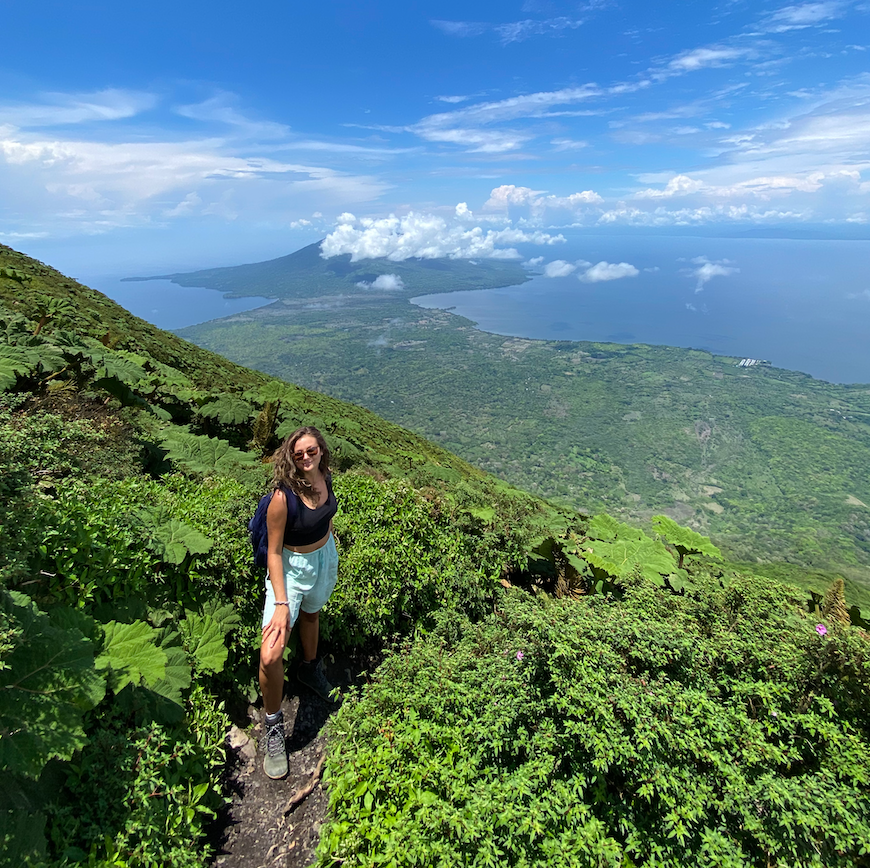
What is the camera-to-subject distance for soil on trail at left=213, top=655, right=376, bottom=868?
285cm

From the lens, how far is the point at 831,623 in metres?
3.19

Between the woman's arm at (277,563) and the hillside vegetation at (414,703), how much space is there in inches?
19.8

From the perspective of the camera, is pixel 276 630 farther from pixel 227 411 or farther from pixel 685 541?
A: pixel 685 541

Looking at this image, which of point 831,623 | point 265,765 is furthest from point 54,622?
point 831,623

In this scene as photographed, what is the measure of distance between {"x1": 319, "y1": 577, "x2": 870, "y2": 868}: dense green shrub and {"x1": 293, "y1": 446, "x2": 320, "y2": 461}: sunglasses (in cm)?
181

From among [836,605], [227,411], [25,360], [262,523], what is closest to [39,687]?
[262,523]

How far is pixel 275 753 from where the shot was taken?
328cm

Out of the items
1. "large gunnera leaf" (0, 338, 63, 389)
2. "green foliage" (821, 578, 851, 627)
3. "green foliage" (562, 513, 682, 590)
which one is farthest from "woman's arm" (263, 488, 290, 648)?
"green foliage" (821, 578, 851, 627)

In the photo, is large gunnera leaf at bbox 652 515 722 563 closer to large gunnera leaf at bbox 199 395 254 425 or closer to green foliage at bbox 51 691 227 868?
green foliage at bbox 51 691 227 868

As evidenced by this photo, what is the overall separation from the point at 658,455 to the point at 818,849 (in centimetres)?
12202

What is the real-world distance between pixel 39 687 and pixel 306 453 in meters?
1.94

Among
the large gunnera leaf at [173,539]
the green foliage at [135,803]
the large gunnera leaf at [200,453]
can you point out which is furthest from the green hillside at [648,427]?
the green foliage at [135,803]

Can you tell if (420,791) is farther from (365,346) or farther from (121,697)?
(365,346)

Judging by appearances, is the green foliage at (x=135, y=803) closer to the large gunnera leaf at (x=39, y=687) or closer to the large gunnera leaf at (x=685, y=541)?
the large gunnera leaf at (x=39, y=687)
